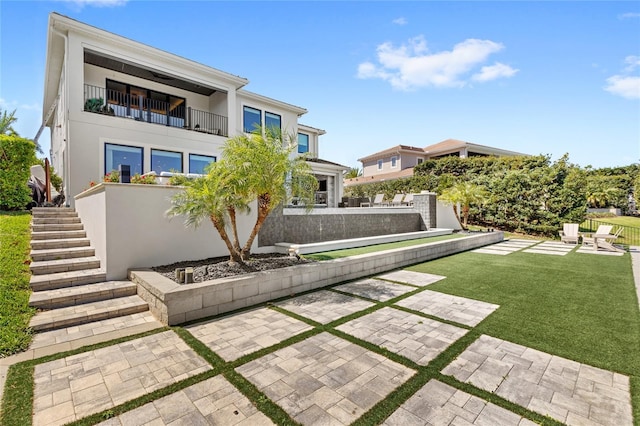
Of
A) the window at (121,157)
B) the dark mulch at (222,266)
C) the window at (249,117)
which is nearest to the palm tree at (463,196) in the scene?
the window at (249,117)

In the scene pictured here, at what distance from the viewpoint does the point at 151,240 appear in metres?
6.95

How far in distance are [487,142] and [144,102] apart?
36780 millimetres

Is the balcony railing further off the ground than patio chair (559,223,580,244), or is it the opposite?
the balcony railing

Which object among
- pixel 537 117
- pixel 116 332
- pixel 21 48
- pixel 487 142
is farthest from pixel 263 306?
pixel 487 142

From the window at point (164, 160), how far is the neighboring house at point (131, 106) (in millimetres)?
40

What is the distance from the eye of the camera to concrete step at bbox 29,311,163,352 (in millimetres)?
4074

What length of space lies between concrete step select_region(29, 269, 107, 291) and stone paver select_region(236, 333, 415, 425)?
4602 mm

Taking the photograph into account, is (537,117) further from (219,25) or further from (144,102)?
(144,102)

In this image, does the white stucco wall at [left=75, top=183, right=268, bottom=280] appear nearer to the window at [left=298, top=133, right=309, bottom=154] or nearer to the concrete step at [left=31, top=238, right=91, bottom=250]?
the concrete step at [left=31, top=238, right=91, bottom=250]

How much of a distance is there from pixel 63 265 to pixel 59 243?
1.36 m

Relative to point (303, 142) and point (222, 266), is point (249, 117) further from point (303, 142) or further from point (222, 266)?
point (222, 266)

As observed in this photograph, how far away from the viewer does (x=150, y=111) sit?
1439 cm

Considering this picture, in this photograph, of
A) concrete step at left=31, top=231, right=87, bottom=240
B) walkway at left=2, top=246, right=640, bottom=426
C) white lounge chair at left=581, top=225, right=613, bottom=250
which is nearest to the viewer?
walkway at left=2, top=246, right=640, bottom=426

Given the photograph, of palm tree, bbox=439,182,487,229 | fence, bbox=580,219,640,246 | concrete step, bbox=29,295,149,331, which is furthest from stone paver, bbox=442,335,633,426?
fence, bbox=580,219,640,246
